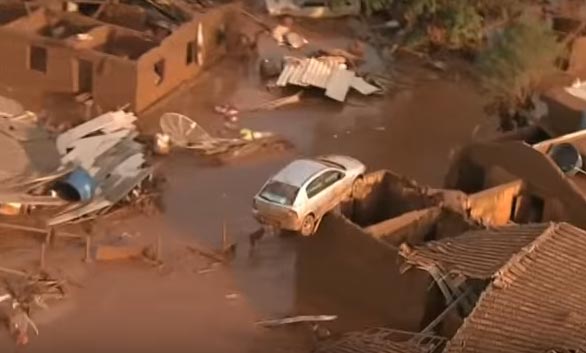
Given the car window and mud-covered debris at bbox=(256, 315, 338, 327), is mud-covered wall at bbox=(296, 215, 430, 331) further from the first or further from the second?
the car window

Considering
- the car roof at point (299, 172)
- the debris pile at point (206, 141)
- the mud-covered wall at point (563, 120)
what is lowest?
the debris pile at point (206, 141)

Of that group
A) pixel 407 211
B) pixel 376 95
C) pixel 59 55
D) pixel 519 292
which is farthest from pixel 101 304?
pixel 376 95

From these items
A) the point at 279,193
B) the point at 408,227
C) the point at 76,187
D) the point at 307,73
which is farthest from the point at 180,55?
the point at 408,227

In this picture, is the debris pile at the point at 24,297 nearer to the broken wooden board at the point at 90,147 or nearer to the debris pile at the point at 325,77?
the broken wooden board at the point at 90,147

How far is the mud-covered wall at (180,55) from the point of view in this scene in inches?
832

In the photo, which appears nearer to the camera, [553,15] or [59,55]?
[59,55]

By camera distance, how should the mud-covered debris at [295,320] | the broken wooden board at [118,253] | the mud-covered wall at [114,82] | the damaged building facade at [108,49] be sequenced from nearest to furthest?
the mud-covered debris at [295,320] → the broken wooden board at [118,253] → the mud-covered wall at [114,82] → the damaged building facade at [108,49]

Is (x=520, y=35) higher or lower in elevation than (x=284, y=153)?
higher

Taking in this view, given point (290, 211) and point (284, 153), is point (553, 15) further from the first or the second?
point (290, 211)

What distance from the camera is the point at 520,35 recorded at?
71.3 ft

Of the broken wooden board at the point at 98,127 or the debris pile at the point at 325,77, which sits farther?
the debris pile at the point at 325,77

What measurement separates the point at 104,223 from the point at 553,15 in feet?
36.6

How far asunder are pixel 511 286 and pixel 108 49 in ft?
34.0

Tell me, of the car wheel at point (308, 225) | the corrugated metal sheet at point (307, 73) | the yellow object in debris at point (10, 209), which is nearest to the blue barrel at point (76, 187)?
the yellow object in debris at point (10, 209)
